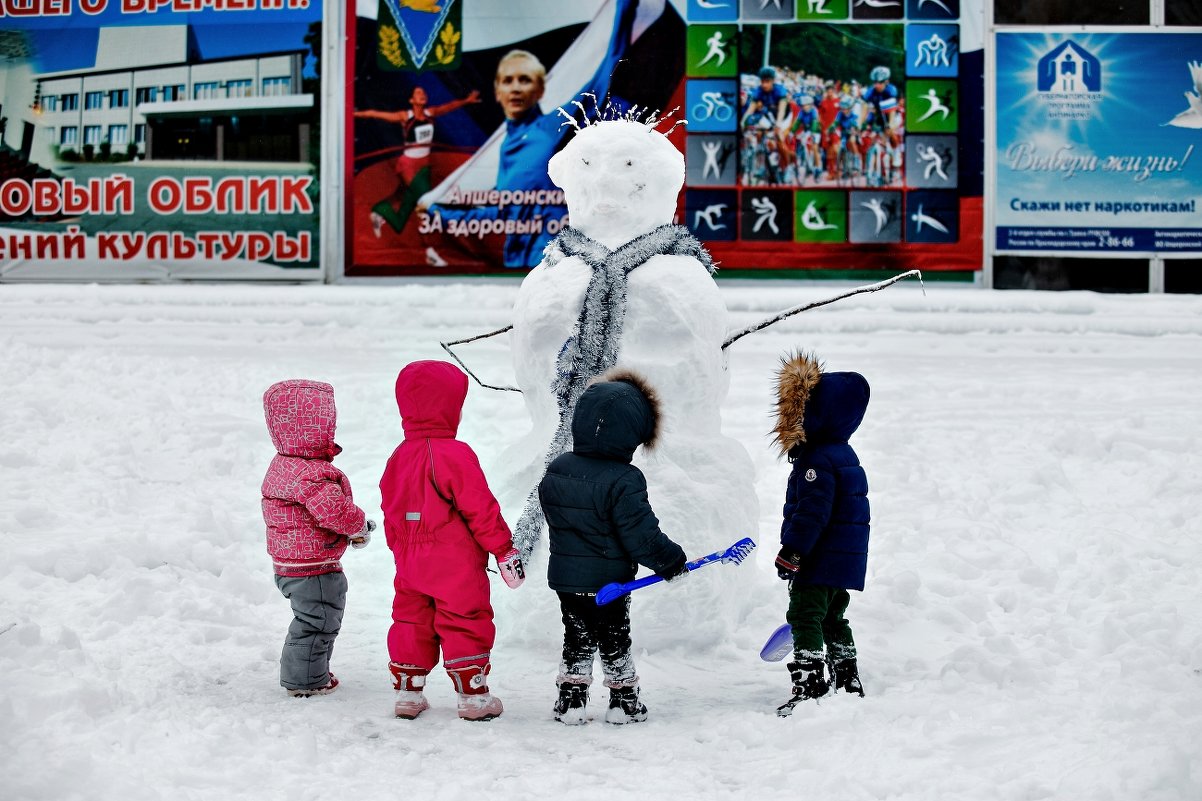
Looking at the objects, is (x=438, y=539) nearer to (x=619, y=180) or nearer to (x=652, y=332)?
(x=652, y=332)

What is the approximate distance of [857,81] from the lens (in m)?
10.6

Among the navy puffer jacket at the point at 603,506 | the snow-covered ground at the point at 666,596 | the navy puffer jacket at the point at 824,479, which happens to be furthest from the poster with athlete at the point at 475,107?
the navy puffer jacket at the point at 603,506

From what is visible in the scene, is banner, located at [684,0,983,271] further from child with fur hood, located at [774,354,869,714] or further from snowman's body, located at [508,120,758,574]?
child with fur hood, located at [774,354,869,714]

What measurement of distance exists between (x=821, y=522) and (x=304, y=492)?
163cm

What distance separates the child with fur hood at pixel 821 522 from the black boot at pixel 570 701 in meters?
0.65

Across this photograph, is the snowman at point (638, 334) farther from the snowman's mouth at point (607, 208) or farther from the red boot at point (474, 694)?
the red boot at point (474, 694)

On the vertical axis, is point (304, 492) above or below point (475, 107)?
below

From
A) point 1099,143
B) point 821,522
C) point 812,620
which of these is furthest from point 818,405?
point 1099,143

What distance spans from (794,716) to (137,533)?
9.59 feet

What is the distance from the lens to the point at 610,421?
392 centimetres

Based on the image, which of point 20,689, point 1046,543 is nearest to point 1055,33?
point 1046,543

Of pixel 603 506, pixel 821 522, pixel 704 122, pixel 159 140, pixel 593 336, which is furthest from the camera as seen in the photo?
pixel 159 140

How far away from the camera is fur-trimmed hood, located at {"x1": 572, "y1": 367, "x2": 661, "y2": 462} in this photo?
393 cm

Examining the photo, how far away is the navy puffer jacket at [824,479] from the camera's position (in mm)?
4062
